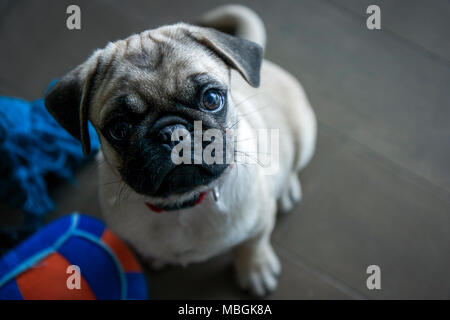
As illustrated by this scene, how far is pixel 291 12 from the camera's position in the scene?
346cm

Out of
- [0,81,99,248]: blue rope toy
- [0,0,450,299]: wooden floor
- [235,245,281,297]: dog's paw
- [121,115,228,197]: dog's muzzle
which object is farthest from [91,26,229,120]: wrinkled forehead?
[0,0,450,299]: wooden floor

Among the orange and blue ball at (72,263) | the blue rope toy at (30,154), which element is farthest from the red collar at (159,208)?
the blue rope toy at (30,154)

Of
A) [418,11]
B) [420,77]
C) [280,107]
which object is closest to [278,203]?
[280,107]

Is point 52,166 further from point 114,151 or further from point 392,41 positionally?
point 392,41

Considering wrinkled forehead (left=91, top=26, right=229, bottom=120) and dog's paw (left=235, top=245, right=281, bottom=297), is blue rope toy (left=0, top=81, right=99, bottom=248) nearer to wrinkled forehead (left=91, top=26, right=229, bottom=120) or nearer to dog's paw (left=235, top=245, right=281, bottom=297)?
wrinkled forehead (left=91, top=26, right=229, bottom=120)

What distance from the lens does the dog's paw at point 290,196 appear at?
2.86 metres

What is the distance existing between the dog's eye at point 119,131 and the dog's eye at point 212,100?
0.32m

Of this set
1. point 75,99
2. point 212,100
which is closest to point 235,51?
point 212,100

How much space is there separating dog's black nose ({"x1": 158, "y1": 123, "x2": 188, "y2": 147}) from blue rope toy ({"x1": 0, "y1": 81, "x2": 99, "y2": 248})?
1313mm

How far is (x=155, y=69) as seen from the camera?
5.61ft

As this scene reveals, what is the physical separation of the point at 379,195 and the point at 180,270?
1424 millimetres

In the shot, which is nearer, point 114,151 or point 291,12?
point 114,151

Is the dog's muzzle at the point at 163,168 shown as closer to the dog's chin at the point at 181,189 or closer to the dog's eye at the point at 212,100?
the dog's chin at the point at 181,189

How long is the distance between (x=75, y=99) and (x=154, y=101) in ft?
1.26
